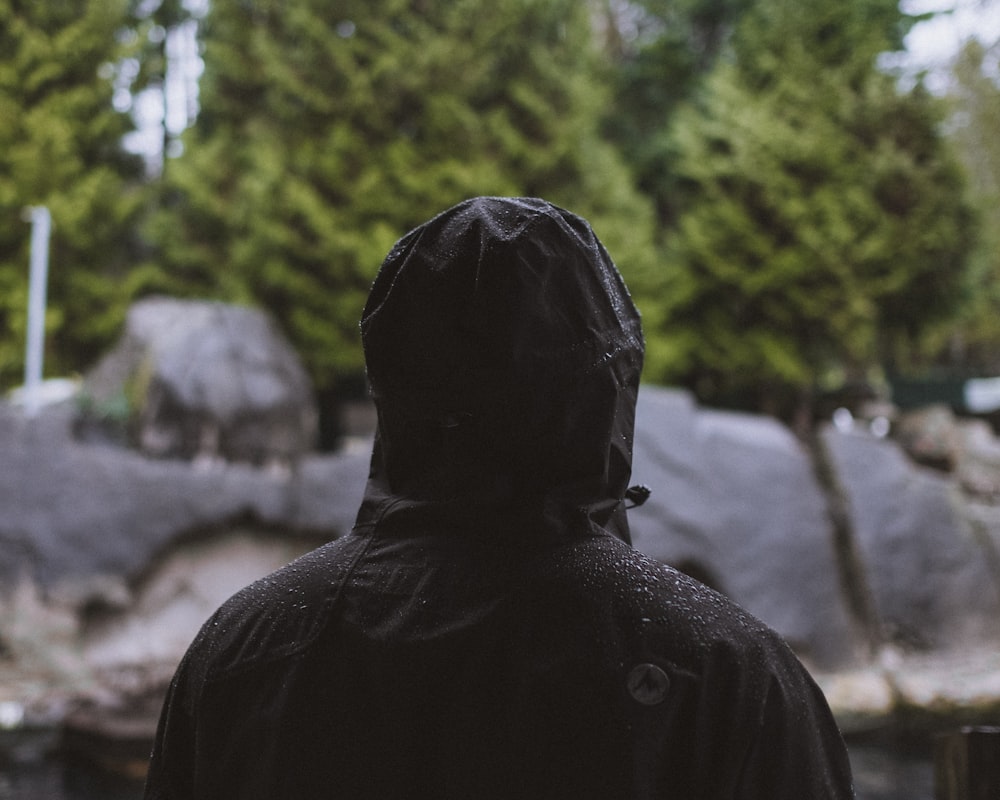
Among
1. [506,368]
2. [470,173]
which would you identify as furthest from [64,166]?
[506,368]

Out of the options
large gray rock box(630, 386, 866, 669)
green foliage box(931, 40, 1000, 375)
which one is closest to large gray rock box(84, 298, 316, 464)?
large gray rock box(630, 386, 866, 669)

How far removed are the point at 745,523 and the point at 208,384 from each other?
4940 mm

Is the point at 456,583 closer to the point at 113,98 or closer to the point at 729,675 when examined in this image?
the point at 729,675

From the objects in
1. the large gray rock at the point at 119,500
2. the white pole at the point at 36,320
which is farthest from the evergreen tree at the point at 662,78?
the white pole at the point at 36,320

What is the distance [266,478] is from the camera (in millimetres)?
7973

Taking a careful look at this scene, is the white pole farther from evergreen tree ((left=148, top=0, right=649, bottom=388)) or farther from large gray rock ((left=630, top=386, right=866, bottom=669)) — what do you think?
large gray rock ((left=630, top=386, right=866, bottom=669))

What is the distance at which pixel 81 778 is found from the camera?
6.03 metres

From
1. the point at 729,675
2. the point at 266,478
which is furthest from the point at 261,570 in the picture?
the point at 729,675

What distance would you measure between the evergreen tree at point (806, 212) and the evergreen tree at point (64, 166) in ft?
22.5

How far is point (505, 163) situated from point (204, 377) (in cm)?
445

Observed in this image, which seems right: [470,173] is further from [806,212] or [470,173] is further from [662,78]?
[662,78]

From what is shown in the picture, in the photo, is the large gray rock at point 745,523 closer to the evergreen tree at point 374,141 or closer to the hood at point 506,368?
the evergreen tree at point 374,141

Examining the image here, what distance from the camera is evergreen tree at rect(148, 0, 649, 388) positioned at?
34.3 ft

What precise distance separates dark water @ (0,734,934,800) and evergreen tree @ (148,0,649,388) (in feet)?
17.0
